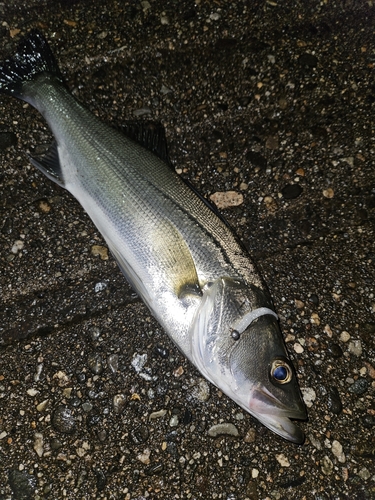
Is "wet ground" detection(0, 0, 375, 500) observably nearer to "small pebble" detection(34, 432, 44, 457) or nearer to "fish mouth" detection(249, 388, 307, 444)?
"small pebble" detection(34, 432, 44, 457)

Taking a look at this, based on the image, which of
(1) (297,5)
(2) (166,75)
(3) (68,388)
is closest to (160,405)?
(3) (68,388)

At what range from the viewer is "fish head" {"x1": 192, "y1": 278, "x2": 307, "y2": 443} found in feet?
6.22

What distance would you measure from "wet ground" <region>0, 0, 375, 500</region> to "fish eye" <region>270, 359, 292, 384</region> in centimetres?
44

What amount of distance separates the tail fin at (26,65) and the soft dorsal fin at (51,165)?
50cm

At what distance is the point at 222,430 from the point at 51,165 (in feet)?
6.35

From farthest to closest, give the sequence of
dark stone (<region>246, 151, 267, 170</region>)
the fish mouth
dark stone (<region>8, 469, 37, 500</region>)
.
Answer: dark stone (<region>246, 151, 267, 170</region>)
dark stone (<region>8, 469, 37, 500</region>)
the fish mouth

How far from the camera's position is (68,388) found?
2262mm

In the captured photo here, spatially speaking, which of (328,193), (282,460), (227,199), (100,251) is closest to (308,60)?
(328,193)

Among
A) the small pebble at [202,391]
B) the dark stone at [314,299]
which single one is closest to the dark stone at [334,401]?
the dark stone at [314,299]

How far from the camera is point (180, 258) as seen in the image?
6.96 feet

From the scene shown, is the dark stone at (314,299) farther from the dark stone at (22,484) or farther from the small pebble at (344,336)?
the dark stone at (22,484)

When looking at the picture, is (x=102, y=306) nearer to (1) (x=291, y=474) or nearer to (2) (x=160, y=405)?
(2) (x=160, y=405)

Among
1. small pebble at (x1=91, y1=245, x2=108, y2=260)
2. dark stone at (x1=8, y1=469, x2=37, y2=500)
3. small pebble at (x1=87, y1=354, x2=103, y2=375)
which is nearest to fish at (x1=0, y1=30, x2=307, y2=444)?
small pebble at (x1=91, y1=245, x2=108, y2=260)

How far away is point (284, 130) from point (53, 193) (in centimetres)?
172
